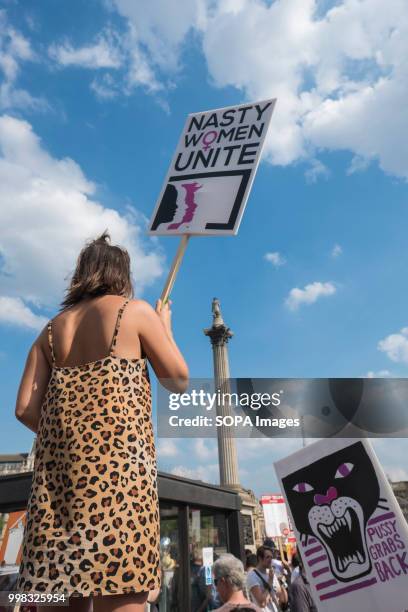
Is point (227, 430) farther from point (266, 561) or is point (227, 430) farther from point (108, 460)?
point (108, 460)

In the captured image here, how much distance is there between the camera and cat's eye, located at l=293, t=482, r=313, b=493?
3.96 meters

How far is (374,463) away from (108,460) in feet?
9.01

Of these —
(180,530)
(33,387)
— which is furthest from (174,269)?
(180,530)

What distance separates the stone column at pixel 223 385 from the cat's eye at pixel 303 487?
28204 mm

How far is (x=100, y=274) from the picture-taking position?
202 cm

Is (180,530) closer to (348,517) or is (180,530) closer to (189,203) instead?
(348,517)

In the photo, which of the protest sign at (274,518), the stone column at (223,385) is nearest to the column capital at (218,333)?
the stone column at (223,385)

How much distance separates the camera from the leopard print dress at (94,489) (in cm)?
145

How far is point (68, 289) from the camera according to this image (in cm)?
208

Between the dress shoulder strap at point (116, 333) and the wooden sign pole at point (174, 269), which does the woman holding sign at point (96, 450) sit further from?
the wooden sign pole at point (174, 269)

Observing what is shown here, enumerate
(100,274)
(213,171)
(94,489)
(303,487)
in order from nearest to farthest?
1. (94,489)
2. (100,274)
3. (213,171)
4. (303,487)

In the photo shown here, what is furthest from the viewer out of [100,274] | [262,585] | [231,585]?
[262,585]

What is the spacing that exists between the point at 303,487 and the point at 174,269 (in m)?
2.26

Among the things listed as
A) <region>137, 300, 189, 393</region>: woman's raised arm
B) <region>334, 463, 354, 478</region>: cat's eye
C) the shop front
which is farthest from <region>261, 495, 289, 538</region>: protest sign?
<region>137, 300, 189, 393</region>: woman's raised arm
